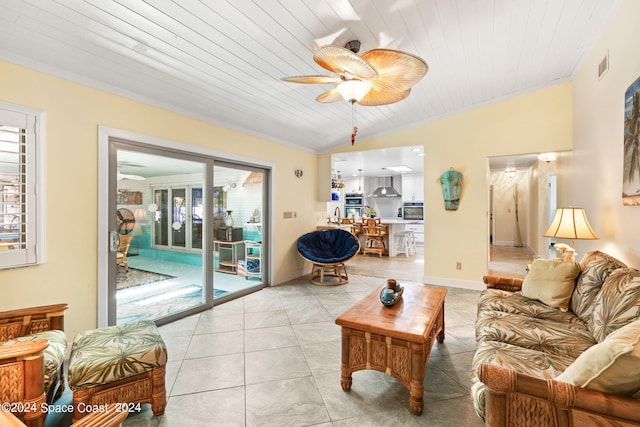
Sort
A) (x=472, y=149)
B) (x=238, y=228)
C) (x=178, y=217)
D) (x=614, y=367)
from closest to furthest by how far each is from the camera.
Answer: (x=614, y=367) < (x=178, y=217) < (x=238, y=228) < (x=472, y=149)

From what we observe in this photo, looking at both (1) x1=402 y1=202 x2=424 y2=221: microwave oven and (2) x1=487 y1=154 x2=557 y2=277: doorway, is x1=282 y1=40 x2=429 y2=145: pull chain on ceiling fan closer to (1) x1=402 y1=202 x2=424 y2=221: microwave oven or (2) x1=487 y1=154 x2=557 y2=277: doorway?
(2) x1=487 y1=154 x2=557 y2=277: doorway

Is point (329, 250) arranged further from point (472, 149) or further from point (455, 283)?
point (472, 149)

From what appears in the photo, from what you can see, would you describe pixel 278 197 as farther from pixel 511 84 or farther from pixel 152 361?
pixel 511 84

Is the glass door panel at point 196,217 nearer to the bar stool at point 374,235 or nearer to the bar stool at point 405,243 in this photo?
the bar stool at point 374,235

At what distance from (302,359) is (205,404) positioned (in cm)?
81

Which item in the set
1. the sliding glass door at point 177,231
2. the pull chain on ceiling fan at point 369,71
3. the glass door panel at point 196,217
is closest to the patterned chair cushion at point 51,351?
the sliding glass door at point 177,231

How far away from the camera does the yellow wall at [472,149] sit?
3.89 m

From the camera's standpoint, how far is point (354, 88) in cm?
211

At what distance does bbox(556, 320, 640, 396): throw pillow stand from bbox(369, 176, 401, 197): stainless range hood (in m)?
9.02

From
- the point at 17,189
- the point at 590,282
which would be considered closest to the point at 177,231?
the point at 17,189

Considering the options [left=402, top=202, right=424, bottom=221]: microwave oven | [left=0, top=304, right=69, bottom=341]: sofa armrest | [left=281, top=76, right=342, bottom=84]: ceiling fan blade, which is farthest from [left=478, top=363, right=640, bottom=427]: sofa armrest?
[left=402, top=202, right=424, bottom=221]: microwave oven

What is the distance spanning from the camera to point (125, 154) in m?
2.86

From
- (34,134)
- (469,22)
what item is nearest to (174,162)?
(34,134)

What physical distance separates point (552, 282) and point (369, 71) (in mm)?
2153
